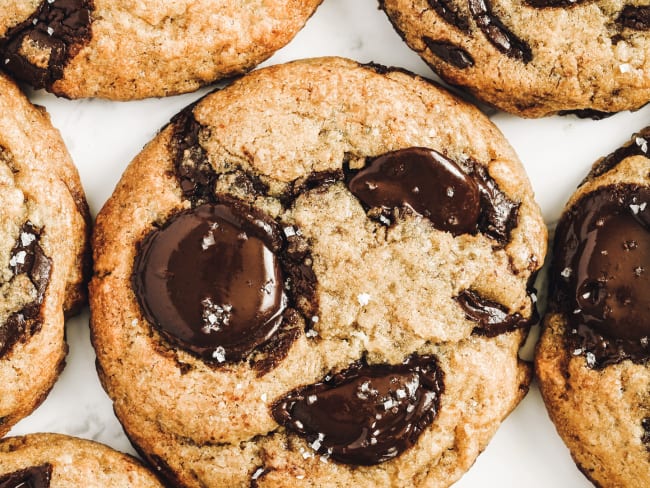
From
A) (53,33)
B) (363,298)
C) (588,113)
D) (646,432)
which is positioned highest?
(53,33)

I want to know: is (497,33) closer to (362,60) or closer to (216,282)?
(362,60)

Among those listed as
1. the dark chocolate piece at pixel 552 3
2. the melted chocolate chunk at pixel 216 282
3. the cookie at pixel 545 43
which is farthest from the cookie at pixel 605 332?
the melted chocolate chunk at pixel 216 282

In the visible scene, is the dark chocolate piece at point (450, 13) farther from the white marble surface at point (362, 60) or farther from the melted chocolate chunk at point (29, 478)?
the melted chocolate chunk at point (29, 478)

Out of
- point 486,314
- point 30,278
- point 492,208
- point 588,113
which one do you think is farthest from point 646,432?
point 30,278

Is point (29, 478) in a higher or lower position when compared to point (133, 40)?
lower

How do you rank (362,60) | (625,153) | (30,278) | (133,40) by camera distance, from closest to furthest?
(30,278)
(133,40)
(625,153)
(362,60)

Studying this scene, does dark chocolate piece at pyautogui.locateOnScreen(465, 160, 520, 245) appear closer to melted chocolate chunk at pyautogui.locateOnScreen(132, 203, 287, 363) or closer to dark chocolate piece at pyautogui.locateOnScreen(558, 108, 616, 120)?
dark chocolate piece at pyautogui.locateOnScreen(558, 108, 616, 120)
